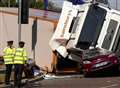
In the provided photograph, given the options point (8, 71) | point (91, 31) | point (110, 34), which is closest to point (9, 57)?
point (8, 71)

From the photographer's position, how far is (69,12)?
2875 centimetres

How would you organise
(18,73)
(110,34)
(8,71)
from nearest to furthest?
(18,73) → (8,71) → (110,34)

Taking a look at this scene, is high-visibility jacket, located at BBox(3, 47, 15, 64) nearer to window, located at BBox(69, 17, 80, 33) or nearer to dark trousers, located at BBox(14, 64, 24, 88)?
dark trousers, located at BBox(14, 64, 24, 88)

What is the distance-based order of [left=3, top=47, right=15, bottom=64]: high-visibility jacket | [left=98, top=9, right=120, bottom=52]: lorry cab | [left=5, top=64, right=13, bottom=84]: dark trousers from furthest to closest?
[left=98, top=9, right=120, bottom=52]: lorry cab, [left=5, top=64, right=13, bottom=84]: dark trousers, [left=3, top=47, right=15, bottom=64]: high-visibility jacket

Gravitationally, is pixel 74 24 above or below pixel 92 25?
below

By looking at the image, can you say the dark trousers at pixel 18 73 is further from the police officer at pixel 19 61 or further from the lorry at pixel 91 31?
the lorry at pixel 91 31

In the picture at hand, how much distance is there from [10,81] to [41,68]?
687cm

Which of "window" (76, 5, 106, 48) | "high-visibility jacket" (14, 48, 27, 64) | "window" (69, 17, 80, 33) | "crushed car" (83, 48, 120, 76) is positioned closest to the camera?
"high-visibility jacket" (14, 48, 27, 64)

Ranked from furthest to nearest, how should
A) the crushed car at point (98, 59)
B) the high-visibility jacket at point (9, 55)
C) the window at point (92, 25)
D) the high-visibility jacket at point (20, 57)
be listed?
1. the window at point (92, 25)
2. the crushed car at point (98, 59)
3. the high-visibility jacket at point (9, 55)
4. the high-visibility jacket at point (20, 57)

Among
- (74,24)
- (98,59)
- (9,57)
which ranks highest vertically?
(74,24)

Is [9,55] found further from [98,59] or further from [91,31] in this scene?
[91,31]

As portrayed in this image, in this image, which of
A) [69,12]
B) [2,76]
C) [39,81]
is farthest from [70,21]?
[2,76]

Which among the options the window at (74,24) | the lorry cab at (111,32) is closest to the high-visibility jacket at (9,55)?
the lorry cab at (111,32)

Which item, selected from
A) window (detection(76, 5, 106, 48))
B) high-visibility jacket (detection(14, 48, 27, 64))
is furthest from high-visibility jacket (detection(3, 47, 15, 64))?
window (detection(76, 5, 106, 48))
